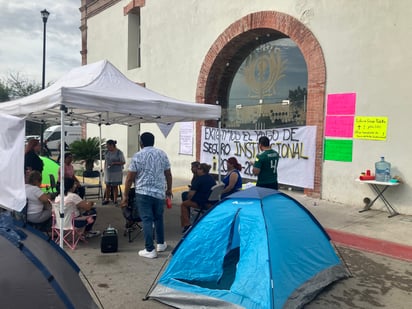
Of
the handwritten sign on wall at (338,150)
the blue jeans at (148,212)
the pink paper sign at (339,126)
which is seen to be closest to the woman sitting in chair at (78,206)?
the blue jeans at (148,212)

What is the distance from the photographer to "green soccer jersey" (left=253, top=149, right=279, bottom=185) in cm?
634

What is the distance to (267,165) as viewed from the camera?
251 inches

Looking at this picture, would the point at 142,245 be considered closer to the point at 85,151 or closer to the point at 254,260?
the point at 254,260

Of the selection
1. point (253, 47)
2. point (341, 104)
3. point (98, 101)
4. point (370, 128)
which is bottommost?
point (370, 128)

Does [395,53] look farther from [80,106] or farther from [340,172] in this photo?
[80,106]

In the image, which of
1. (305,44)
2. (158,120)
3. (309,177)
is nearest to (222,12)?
(305,44)

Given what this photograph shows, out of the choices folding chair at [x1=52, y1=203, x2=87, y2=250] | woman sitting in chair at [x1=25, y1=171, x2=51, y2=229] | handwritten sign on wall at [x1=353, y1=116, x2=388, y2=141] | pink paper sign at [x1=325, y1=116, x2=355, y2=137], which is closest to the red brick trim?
pink paper sign at [x1=325, y1=116, x2=355, y2=137]

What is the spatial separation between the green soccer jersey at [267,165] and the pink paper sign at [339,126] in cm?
296

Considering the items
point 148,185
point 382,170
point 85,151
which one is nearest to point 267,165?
point 148,185

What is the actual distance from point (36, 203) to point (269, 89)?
7450mm

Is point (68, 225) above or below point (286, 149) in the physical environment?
below

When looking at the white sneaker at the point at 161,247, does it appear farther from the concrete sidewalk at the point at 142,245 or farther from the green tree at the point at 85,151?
the green tree at the point at 85,151

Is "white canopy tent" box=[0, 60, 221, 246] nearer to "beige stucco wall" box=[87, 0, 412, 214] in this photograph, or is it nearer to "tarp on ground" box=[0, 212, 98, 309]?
"tarp on ground" box=[0, 212, 98, 309]

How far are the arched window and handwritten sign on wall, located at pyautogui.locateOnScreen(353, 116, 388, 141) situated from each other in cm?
175
